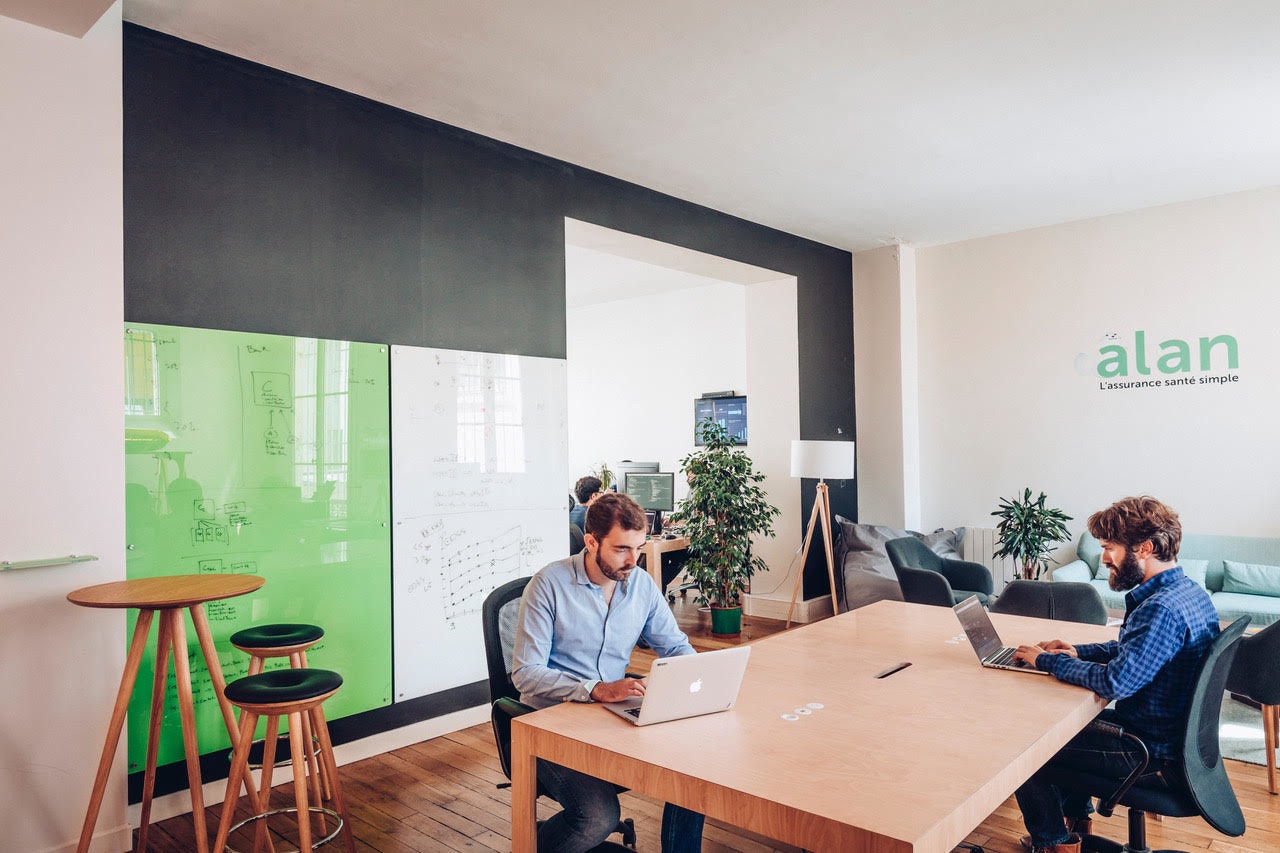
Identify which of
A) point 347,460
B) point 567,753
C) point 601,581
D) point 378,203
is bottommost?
point 567,753

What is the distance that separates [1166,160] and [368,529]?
5150 millimetres

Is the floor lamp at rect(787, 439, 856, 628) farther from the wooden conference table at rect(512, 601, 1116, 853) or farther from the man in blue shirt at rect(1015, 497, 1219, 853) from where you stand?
the man in blue shirt at rect(1015, 497, 1219, 853)

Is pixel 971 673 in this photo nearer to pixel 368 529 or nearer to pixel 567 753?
pixel 567 753

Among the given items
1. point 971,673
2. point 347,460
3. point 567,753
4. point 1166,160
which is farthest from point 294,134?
point 1166,160

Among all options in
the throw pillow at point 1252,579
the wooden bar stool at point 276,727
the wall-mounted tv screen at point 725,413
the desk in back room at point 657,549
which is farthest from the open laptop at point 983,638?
the wall-mounted tv screen at point 725,413

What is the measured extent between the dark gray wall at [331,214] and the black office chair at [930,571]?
2531 mm

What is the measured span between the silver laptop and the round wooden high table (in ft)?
5.23

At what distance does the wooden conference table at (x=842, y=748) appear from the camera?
1642 millimetres

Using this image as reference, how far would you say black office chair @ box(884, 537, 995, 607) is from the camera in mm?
4996

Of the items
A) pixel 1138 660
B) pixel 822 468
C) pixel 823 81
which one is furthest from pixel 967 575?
pixel 1138 660

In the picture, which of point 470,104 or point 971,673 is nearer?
point 971,673

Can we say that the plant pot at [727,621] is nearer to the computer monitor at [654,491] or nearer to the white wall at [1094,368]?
the computer monitor at [654,491]

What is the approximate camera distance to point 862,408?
300 inches

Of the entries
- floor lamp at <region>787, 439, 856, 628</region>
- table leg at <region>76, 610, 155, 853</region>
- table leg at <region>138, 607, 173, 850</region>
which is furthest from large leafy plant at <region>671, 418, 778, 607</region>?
table leg at <region>76, 610, 155, 853</region>
